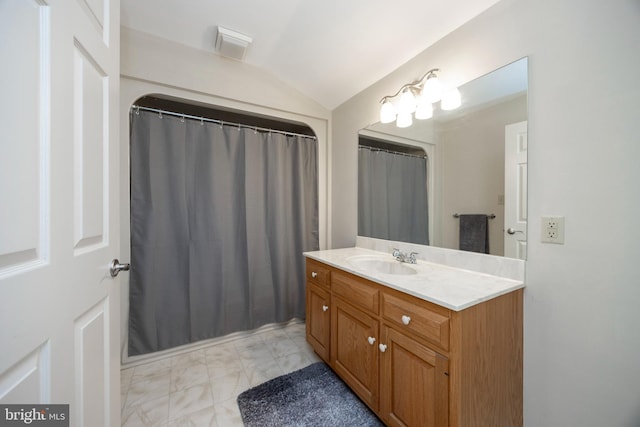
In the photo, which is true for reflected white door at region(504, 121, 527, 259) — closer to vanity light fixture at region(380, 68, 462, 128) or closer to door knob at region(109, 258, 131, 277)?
vanity light fixture at region(380, 68, 462, 128)

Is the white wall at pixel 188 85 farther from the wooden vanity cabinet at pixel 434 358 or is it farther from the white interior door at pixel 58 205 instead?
the wooden vanity cabinet at pixel 434 358

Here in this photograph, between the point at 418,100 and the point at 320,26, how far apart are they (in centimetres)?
82

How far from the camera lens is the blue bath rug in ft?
4.22

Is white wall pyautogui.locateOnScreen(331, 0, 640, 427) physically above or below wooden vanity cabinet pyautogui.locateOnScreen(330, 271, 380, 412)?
above

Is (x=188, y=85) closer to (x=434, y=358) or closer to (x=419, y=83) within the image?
(x=419, y=83)

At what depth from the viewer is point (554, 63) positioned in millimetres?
1018

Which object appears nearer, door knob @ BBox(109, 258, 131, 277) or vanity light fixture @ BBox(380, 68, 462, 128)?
door knob @ BBox(109, 258, 131, 277)

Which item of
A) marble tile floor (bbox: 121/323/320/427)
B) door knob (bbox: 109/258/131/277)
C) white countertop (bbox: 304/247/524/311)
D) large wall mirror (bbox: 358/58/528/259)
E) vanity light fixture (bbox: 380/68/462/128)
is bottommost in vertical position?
marble tile floor (bbox: 121/323/320/427)

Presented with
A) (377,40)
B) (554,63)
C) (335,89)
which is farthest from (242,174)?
(554,63)

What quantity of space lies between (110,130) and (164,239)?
118 cm

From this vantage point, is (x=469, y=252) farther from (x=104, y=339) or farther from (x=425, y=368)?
(x=104, y=339)

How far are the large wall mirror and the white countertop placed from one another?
6.0 inches

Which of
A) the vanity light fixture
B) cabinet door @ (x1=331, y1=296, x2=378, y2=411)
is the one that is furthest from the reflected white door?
cabinet door @ (x1=331, y1=296, x2=378, y2=411)

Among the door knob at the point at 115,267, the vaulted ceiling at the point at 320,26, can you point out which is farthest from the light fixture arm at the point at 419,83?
the door knob at the point at 115,267
